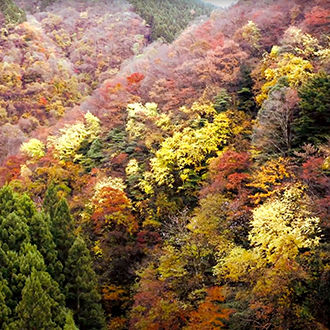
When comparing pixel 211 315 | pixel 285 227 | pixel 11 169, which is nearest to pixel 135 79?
pixel 11 169

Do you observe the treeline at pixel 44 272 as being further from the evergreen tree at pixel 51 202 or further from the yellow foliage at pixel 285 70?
the yellow foliage at pixel 285 70

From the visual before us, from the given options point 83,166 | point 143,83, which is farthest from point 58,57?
point 83,166

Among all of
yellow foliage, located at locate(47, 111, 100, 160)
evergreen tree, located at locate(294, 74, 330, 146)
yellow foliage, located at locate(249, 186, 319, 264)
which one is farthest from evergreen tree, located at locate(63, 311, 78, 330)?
yellow foliage, located at locate(47, 111, 100, 160)

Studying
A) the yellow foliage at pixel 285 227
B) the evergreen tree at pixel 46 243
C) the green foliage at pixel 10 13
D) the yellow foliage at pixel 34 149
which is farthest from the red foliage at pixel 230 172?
the green foliage at pixel 10 13

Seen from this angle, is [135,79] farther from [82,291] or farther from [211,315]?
[211,315]

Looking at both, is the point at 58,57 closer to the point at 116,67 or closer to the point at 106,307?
the point at 116,67

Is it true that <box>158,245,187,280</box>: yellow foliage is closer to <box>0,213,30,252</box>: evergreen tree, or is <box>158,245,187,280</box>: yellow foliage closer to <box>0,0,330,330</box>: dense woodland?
<box>0,0,330,330</box>: dense woodland
